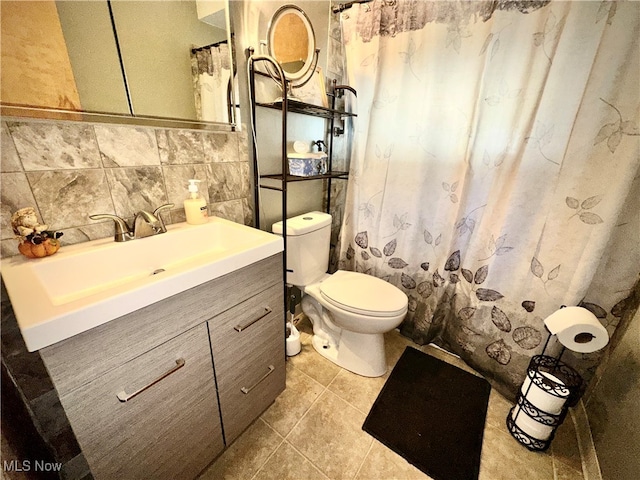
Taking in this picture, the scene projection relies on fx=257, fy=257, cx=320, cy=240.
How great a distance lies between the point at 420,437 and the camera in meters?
1.15

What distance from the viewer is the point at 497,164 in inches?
45.5

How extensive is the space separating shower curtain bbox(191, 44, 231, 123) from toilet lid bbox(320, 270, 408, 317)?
0.97 metres

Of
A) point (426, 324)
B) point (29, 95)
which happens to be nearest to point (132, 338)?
point (29, 95)

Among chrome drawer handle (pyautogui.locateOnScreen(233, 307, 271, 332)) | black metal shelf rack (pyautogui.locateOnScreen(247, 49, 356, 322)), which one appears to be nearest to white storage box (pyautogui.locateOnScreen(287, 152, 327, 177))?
black metal shelf rack (pyautogui.locateOnScreen(247, 49, 356, 322))

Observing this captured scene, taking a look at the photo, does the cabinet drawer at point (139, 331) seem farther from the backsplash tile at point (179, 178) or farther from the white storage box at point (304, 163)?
the white storage box at point (304, 163)

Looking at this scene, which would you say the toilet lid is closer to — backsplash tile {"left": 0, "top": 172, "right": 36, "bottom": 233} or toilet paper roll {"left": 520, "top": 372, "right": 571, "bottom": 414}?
toilet paper roll {"left": 520, "top": 372, "right": 571, "bottom": 414}

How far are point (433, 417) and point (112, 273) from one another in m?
1.48

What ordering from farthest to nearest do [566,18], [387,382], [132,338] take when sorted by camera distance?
[387,382]
[566,18]
[132,338]

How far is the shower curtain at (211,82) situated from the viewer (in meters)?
1.03

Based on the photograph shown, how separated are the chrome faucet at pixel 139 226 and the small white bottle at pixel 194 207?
98mm

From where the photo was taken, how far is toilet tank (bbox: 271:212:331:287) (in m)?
1.35

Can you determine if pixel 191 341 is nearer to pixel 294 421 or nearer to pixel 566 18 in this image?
pixel 294 421

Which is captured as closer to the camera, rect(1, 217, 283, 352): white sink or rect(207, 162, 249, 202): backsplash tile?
rect(1, 217, 283, 352): white sink

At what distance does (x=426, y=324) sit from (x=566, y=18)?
1496mm
